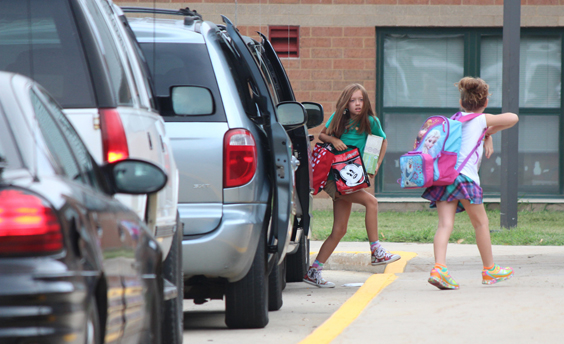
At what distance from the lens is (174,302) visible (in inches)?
157

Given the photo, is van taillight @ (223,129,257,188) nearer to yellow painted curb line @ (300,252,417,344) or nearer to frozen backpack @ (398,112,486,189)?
yellow painted curb line @ (300,252,417,344)

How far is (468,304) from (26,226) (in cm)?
454

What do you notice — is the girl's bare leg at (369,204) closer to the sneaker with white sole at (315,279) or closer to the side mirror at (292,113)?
the sneaker with white sole at (315,279)

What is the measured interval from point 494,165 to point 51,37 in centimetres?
1320

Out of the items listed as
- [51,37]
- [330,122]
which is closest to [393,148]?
[330,122]

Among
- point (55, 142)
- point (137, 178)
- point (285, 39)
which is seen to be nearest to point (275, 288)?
point (137, 178)

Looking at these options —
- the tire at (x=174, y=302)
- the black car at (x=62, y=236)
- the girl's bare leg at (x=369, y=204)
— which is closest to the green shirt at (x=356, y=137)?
the girl's bare leg at (x=369, y=204)

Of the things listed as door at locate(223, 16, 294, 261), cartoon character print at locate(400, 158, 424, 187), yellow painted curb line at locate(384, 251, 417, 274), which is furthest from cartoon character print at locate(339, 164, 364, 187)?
door at locate(223, 16, 294, 261)

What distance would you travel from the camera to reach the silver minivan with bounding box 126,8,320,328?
504 cm

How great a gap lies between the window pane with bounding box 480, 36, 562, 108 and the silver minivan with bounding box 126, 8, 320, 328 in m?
10.6

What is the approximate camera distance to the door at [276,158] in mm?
5434

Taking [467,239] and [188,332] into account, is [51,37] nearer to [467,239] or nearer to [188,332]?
[188,332]

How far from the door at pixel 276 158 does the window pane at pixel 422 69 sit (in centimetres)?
1028

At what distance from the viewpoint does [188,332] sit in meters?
5.58
